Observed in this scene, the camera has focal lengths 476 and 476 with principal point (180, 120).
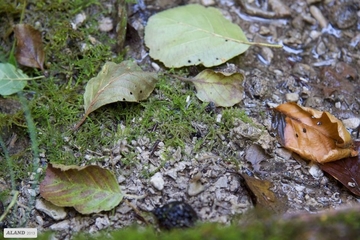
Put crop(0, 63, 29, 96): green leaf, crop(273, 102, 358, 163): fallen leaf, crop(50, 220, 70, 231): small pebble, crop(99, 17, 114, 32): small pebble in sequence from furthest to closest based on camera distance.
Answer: crop(99, 17, 114, 32): small pebble, crop(0, 63, 29, 96): green leaf, crop(273, 102, 358, 163): fallen leaf, crop(50, 220, 70, 231): small pebble

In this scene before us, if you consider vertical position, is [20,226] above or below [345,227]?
below

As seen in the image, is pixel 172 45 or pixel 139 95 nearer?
pixel 139 95

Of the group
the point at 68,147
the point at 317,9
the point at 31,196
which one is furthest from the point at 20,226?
the point at 317,9

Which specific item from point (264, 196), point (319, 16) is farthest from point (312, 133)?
point (319, 16)

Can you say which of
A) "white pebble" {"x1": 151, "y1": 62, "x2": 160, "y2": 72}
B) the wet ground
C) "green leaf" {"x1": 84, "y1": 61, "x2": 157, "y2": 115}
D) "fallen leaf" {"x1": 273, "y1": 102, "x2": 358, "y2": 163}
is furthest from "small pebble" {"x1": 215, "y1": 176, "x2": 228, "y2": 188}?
"white pebble" {"x1": 151, "y1": 62, "x2": 160, "y2": 72}

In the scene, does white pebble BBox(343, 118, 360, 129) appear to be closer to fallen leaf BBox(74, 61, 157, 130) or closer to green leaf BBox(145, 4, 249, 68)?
green leaf BBox(145, 4, 249, 68)

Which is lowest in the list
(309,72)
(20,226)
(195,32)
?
(20,226)

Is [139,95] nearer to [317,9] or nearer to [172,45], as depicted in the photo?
[172,45]

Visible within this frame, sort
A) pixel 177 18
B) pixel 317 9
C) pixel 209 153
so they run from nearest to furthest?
pixel 209 153 → pixel 177 18 → pixel 317 9
